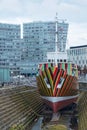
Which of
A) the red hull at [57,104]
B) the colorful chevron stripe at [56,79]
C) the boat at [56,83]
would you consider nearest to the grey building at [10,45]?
the boat at [56,83]

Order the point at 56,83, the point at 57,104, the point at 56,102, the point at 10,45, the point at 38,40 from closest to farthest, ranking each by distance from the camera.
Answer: the point at 56,83 < the point at 56,102 < the point at 57,104 < the point at 10,45 < the point at 38,40

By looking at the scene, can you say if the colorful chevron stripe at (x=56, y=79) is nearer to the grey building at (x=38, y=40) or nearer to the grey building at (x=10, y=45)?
the grey building at (x=10, y=45)

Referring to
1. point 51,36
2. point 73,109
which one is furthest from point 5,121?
point 51,36

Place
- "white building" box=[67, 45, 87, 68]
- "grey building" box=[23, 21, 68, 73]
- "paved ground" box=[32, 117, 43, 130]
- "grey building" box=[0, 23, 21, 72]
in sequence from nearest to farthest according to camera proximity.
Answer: "paved ground" box=[32, 117, 43, 130]
"white building" box=[67, 45, 87, 68]
"grey building" box=[0, 23, 21, 72]
"grey building" box=[23, 21, 68, 73]

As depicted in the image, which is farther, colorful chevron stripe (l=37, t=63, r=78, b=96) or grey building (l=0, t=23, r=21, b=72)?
grey building (l=0, t=23, r=21, b=72)

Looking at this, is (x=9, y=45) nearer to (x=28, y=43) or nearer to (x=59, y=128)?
(x=28, y=43)

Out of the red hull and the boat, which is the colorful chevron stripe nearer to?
A: the boat

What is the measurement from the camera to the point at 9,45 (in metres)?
167

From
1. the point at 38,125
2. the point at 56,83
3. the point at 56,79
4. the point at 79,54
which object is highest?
the point at 56,79

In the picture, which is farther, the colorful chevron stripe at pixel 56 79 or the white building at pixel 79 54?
the white building at pixel 79 54

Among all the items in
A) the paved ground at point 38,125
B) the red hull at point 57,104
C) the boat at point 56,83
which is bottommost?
the paved ground at point 38,125

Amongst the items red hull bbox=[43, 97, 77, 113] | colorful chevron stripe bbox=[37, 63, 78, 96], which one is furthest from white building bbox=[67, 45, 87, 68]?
red hull bbox=[43, 97, 77, 113]

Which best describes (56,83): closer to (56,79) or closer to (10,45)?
(56,79)

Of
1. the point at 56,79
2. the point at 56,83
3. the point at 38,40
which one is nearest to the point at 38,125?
the point at 56,83
